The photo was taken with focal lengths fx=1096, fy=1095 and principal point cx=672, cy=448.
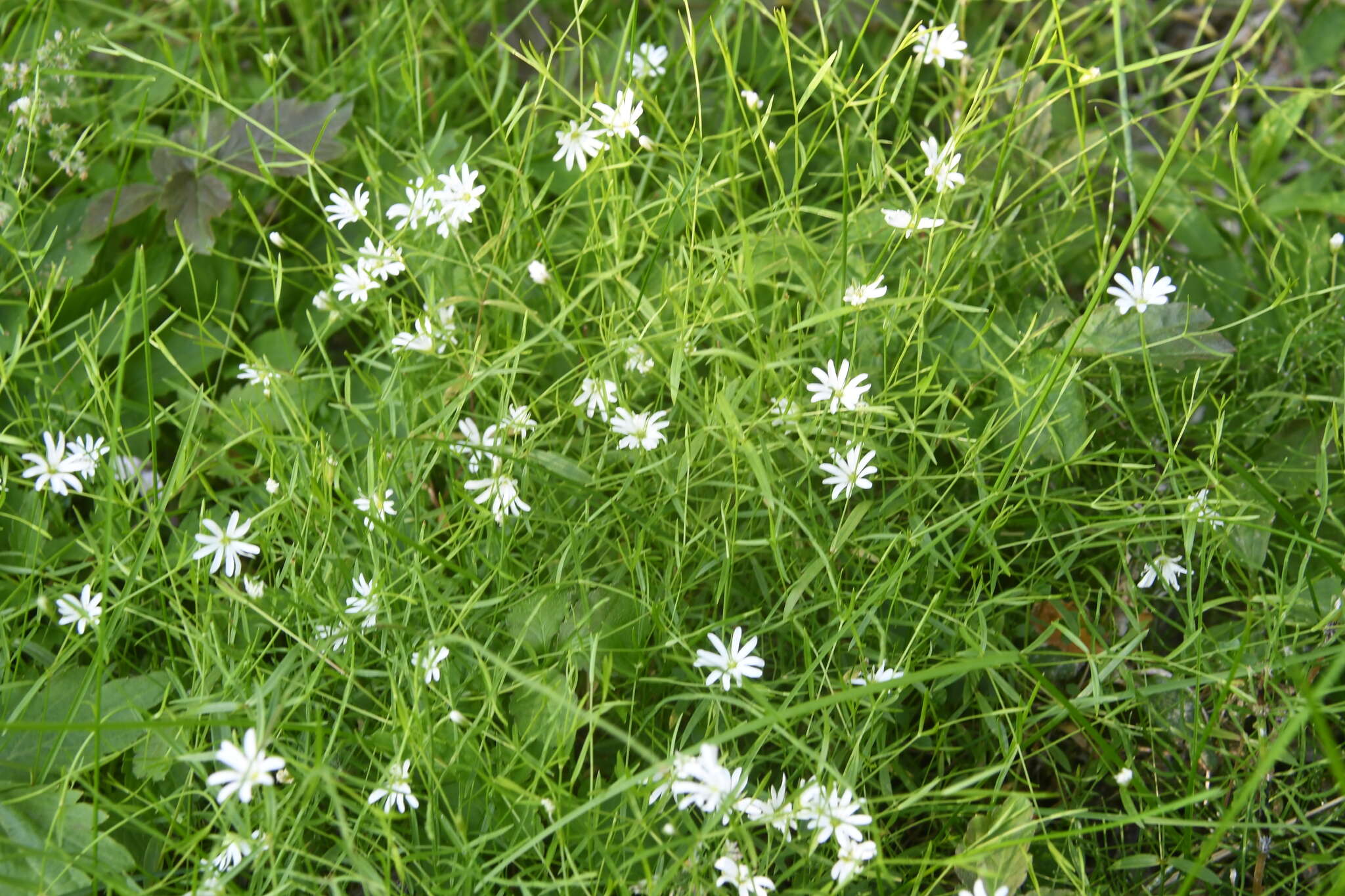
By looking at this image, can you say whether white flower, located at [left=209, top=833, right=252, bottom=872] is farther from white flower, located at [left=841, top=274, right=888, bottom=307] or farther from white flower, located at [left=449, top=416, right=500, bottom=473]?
white flower, located at [left=841, top=274, right=888, bottom=307]

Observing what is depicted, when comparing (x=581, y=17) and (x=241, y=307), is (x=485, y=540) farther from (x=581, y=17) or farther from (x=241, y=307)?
(x=581, y=17)

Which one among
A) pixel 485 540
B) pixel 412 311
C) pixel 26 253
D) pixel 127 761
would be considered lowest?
pixel 127 761

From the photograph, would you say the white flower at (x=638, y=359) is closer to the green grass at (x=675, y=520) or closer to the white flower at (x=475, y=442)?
the green grass at (x=675, y=520)

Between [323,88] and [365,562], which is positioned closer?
[365,562]

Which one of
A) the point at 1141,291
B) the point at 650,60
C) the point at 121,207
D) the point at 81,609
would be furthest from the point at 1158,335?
the point at 121,207

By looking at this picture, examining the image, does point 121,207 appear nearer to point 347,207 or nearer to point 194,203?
point 194,203

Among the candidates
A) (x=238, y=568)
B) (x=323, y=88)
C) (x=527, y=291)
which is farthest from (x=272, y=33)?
(x=238, y=568)

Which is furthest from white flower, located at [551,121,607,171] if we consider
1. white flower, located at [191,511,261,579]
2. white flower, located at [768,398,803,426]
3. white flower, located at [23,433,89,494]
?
white flower, located at [23,433,89,494]
